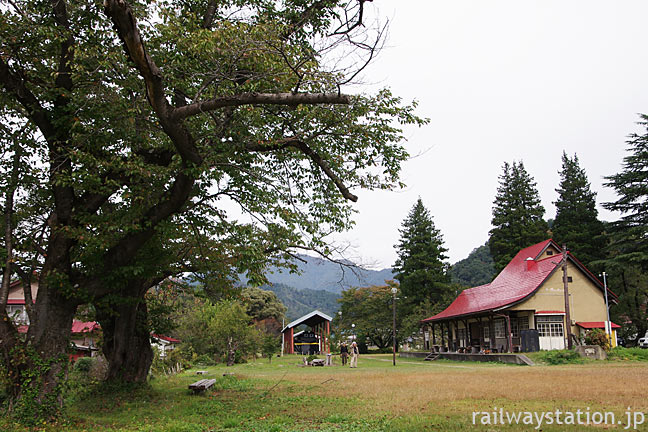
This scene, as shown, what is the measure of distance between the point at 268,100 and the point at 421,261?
43587mm

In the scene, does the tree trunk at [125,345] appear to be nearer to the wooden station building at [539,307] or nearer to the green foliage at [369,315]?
the wooden station building at [539,307]

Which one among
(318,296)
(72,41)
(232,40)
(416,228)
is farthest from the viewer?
(318,296)

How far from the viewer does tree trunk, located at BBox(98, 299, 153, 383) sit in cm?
1386

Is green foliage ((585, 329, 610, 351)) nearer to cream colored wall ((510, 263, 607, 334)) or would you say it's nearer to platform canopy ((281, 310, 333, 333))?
cream colored wall ((510, 263, 607, 334))

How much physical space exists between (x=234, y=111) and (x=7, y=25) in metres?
4.40

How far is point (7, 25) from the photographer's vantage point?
9078 mm

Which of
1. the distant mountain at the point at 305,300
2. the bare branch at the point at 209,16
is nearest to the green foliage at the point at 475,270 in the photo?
the distant mountain at the point at 305,300

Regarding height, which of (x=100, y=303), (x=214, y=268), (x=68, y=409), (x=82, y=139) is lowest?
(x=68, y=409)

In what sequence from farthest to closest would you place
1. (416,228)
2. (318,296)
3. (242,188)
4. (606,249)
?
(318,296), (416,228), (606,249), (242,188)

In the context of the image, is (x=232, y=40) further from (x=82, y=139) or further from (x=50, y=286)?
(x=50, y=286)

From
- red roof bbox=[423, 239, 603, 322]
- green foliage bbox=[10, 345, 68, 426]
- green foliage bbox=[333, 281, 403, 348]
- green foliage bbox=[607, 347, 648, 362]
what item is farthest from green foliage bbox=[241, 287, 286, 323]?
green foliage bbox=[10, 345, 68, 426]

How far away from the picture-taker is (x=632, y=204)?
39.0 meters

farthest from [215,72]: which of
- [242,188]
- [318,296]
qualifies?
[318,296]

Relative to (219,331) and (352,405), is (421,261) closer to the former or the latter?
(219,331)
